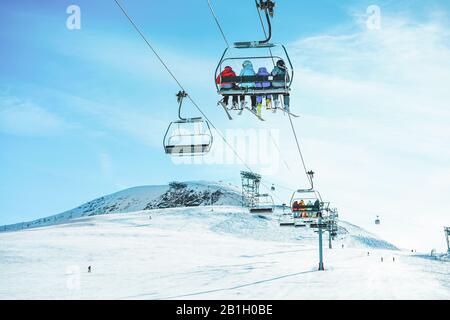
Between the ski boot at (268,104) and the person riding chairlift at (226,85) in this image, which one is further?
the ski boot at (268,104)

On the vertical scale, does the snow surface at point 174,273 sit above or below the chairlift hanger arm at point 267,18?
below

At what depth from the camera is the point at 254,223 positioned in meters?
90.2

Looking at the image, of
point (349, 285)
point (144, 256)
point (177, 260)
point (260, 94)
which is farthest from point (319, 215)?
point (260, 94)

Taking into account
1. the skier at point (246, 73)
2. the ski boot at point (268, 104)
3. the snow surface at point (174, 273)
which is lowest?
the snow surface at point (174, 273)

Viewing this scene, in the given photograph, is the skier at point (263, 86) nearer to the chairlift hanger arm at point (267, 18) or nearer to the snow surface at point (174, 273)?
the chairlift hanger arm at point (267, 18)

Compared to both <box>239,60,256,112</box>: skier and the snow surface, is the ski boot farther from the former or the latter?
the snow surface

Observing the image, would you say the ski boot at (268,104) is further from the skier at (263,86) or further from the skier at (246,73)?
the skier at (246,73)

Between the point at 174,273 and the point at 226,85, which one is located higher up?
the point at 226,85

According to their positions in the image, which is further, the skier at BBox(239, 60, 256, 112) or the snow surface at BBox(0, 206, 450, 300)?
the snow surface at BBox(0, 206, 450, 300)

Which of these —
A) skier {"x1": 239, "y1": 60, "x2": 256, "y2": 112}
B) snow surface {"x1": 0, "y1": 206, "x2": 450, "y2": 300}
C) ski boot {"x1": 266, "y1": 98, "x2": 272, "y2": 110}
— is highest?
skier {"x1": 239, "y1": 60, "x2": 256, "y2": 112}

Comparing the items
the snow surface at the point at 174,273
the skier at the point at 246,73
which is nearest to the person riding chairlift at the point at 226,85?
the skier at the point at 246,73

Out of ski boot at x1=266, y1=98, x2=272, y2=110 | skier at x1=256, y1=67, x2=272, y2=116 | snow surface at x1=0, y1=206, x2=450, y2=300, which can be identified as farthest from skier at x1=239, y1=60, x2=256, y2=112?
snow surface at x1=0, y1=206, x2=450, y2=300

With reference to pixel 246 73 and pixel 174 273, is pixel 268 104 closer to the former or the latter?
pixel 246 73

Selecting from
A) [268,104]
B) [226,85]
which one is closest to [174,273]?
[268,104]
